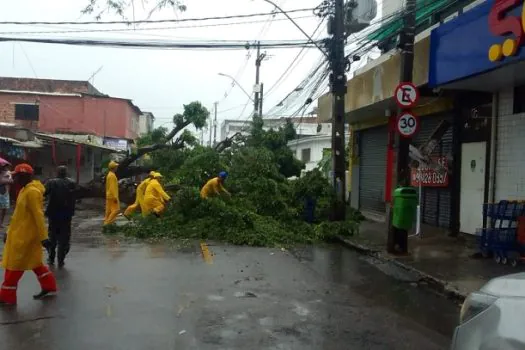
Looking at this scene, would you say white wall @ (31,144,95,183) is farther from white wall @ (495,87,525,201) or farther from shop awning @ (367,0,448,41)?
white wall @ (495,87,525,201)

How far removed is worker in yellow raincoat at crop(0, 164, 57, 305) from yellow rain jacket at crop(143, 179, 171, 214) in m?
7.83

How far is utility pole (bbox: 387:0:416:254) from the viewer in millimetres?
10719

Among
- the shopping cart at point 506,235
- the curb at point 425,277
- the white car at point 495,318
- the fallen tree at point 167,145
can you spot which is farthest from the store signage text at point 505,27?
the fallen tree at point 167,145

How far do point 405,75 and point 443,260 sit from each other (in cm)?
357

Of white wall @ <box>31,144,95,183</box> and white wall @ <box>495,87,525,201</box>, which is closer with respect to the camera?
white wall @ <box>495,87,525,201</box>

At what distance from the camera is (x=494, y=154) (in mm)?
11898

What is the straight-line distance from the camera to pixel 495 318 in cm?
284

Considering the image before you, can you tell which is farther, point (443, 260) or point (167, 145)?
point (167, 145)

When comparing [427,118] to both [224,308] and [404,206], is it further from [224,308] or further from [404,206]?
[224,308]

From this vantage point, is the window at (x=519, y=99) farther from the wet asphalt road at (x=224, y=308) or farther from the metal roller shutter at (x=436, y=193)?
the wet asphalt road at (x=224, y=308)

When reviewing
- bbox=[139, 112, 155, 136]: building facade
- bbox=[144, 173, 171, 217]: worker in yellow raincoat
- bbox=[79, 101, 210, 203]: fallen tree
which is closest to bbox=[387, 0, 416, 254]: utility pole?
bbox=[144, 173, 171, 217]: worker in yellow raincoat

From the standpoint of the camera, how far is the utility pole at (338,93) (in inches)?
594

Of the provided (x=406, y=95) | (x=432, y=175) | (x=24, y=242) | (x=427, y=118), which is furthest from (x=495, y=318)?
(x=427, y=118)

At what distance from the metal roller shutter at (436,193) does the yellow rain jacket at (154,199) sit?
23.5 feet
